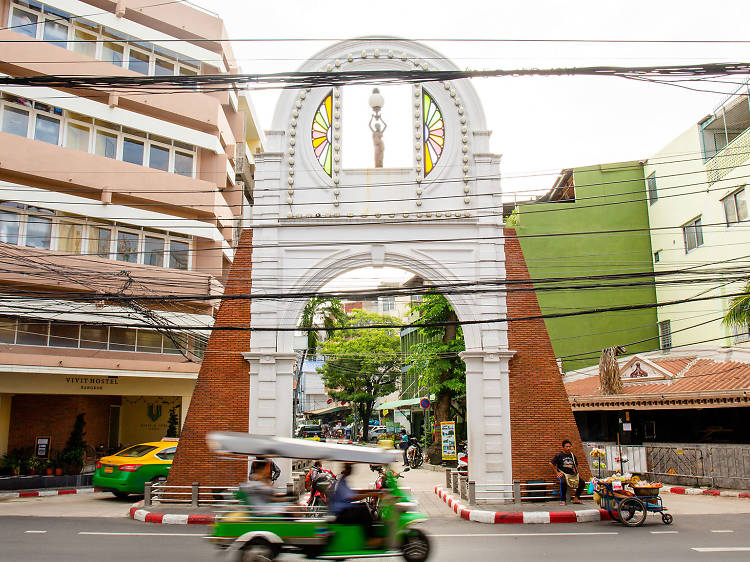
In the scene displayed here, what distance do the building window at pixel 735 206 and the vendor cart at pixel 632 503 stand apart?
12890 millimetres

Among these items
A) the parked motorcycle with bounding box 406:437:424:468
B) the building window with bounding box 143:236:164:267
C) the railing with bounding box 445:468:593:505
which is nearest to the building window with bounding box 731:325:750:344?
the railing with bounding box 445:468:593:505

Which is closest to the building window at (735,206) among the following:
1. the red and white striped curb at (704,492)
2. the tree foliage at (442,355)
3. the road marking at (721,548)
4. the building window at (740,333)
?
the building window at (740,333)

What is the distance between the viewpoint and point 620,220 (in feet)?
101

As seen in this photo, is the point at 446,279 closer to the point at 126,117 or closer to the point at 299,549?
the point at 299,549

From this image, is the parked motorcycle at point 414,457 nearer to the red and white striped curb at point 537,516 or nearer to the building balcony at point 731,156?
the red and white striped curb at point 537,516

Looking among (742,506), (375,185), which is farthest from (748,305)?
(375,185)

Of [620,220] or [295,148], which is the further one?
[620,220]

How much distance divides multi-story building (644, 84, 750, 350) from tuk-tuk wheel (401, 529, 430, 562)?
1470 centimetres

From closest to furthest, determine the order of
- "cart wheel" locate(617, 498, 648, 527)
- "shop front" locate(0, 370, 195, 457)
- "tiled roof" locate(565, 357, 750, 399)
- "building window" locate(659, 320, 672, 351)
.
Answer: "cart wheel" locate(617, 498, 648, 527) < "tiled roof" locate(565, 357, 750, 399) < "shop front" locate(0, 370, 195, 457) < "building window" locate(659, 320, 672, 351)

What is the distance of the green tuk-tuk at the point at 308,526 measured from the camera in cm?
890

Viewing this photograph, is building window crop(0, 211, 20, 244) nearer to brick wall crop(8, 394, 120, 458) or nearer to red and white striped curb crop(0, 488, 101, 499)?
brick wall crop(8, 394, 120, 458)

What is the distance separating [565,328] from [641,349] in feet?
13.3

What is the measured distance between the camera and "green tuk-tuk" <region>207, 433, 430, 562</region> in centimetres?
890

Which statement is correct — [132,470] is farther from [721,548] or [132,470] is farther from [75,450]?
[721,548]
